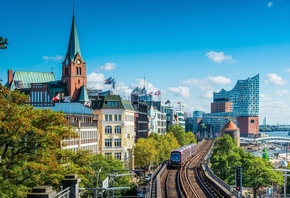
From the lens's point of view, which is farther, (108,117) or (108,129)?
A: (108,117)

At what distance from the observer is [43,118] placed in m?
29.9

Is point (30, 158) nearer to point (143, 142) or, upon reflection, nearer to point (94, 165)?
point (94, 165)

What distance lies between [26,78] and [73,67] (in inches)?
681

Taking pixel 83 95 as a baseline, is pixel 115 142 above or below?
below

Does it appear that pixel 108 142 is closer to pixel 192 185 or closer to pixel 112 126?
pixel 112 126

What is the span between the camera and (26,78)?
369 ft

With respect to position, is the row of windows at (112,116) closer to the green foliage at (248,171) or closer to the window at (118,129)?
the window at (118,129)

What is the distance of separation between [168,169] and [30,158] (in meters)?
43.9

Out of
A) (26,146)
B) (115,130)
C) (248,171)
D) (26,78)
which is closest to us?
(26,146)

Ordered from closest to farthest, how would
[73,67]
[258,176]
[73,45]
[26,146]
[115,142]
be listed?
[26,146], [258,176], [115,142], [73,67], [73,45]

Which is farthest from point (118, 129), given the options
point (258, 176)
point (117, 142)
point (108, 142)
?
point (258, 176)

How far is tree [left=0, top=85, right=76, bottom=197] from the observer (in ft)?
88.1

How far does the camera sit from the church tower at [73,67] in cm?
10081

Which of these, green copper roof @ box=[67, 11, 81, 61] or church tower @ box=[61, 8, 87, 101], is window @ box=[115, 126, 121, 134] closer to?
church tower @ box=[61, 8, 87, 101]
